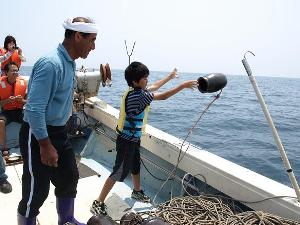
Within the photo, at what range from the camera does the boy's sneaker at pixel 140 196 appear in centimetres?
375

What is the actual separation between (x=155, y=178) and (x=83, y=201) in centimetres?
98

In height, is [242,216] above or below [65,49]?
below

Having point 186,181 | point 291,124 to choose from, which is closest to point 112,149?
point 186,181

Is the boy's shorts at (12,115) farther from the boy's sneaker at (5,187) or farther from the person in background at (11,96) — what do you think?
the boy's sneaker at (5,187)

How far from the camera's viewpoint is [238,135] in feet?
33.1

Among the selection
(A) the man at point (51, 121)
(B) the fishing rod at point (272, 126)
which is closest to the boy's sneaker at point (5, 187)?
(A) the man at point (51, 121)

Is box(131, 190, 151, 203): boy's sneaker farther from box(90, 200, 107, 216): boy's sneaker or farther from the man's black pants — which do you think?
the man's black pants

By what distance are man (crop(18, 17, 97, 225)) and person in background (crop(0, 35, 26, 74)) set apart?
4.37 m

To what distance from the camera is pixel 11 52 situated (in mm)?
6465

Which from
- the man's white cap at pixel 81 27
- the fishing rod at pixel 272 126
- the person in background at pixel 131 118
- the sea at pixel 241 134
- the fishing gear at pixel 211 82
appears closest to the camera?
the man's white cap at pixel 81 27

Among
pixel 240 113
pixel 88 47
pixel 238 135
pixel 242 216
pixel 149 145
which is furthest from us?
pixel 240 113

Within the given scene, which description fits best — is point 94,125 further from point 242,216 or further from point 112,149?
point 242,216

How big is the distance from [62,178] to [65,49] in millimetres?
986

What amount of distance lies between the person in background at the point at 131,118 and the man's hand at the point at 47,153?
116 cm
